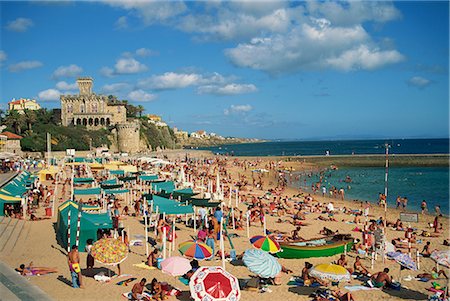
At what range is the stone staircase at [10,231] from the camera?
13863mm

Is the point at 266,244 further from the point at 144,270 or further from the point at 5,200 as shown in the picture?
the point at 5,200

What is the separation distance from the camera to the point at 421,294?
10.8m

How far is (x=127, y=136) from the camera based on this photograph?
72.2 metres

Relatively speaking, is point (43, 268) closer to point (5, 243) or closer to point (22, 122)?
point (5, 243)

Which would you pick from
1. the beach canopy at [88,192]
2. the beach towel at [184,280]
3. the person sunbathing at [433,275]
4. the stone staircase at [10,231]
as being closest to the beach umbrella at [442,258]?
the person sunbathing at [433,275]

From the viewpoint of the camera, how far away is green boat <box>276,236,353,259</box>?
13656 millimetres

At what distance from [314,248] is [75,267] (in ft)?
24.3

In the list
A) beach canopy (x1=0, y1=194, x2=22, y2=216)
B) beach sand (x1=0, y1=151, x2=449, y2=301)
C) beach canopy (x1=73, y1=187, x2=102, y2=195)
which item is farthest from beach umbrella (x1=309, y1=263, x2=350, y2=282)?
beach canopy (x1=0, y1=194, x2=22, y2=216)

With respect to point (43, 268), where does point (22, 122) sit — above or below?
above

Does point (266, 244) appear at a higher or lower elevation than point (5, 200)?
lower

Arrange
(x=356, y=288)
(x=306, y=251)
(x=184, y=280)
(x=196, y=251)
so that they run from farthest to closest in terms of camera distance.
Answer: (x=306, y=251) < (x=196, y=251) < (x=184, y=280) < (x=356, y=288)

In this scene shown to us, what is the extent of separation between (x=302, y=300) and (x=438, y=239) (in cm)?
1039

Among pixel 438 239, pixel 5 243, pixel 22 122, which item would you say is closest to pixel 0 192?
pixel 5 243

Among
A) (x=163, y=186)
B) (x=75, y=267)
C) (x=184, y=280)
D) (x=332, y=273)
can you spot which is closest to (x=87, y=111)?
(x=163, y=186)
